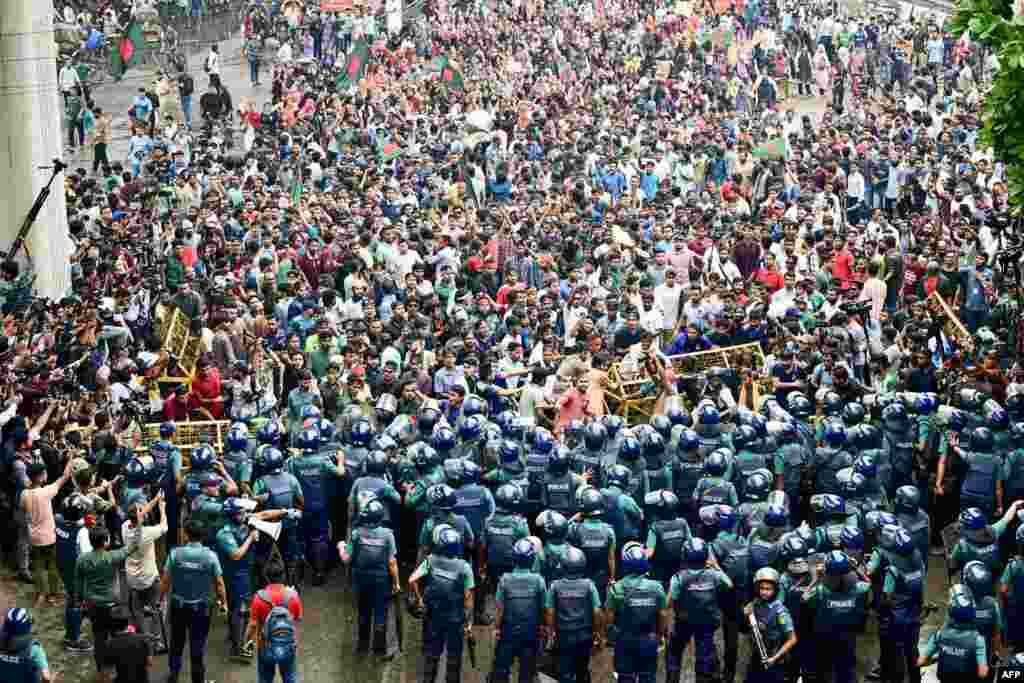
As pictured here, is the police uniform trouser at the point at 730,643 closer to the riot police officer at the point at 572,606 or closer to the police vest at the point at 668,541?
the police vest at the point at 668,541

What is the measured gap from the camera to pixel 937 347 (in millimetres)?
20719

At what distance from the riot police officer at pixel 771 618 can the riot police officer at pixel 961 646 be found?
1.25 m

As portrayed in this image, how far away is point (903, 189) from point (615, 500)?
602 inches

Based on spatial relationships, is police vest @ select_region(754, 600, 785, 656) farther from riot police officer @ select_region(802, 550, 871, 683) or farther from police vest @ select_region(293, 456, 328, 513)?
police vest @ select_region(293, 456, 328, 513)

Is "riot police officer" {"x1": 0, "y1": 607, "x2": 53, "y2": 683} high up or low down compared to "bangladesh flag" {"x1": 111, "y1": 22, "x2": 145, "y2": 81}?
down

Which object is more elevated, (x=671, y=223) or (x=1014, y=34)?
(x=1014, y=34)

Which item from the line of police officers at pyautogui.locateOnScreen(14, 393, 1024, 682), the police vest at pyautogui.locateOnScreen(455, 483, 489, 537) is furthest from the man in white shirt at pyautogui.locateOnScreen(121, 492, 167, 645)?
the police vest at pyautogui.locateOnScreen(455, 483, 489, 537)

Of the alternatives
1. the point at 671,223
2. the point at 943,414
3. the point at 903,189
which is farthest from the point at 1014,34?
the point at 903,189

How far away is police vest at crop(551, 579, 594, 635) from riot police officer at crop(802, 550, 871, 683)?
1815mm

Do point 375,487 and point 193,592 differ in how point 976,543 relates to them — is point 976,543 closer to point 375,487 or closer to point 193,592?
point 375,487

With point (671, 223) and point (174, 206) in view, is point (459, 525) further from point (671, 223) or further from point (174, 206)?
point (174, 206)

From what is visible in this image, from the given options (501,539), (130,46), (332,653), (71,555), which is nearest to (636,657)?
(501,539)

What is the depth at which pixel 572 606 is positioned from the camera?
47.3 ft

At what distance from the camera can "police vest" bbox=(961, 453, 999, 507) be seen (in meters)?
16.6
